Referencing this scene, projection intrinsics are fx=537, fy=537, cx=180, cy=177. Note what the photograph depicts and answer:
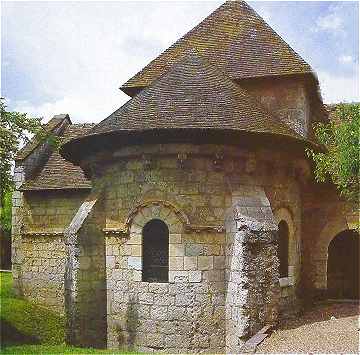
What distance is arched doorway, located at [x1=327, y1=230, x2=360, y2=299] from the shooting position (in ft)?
54.3

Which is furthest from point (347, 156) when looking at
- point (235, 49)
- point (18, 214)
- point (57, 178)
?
point (18, 214)

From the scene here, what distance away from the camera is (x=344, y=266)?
16859 millimetres

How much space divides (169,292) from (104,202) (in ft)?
8.79

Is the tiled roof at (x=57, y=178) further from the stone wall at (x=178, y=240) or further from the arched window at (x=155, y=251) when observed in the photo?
the arched window at (x=155, y=251)

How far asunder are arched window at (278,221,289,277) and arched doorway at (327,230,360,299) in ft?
12.6

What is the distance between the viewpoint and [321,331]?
10656 mm

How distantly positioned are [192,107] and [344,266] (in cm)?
827

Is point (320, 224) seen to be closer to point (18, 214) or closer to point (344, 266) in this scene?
point (344, 266)

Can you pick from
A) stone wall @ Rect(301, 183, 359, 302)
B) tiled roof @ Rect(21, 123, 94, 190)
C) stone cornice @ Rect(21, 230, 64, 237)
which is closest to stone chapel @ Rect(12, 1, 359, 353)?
stone wall @ Rect(301, 183, 359, 302)

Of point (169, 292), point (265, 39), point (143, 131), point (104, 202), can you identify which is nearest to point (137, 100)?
point (143, 131)

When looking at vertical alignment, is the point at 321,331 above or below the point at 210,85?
below

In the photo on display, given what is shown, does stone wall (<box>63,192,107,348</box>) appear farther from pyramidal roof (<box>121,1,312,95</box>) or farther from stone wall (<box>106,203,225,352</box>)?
pyramidal roof (<box>121,1,312,95</box>)

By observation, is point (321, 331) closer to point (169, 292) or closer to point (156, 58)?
point (169, 292)

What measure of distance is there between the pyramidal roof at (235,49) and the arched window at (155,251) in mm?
5621
